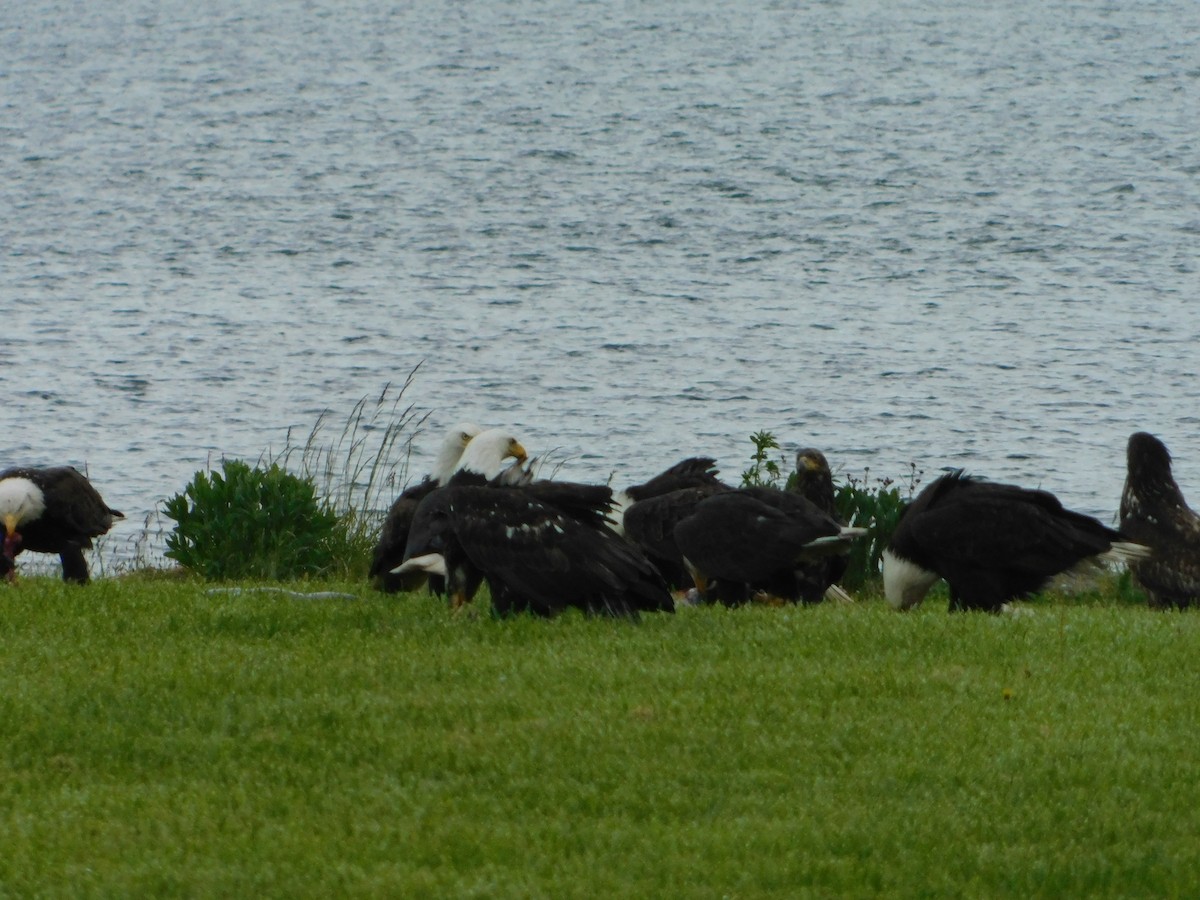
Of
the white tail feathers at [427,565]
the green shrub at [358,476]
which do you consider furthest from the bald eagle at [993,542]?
the green shrub at [358,476]

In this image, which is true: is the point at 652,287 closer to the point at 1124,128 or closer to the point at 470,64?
the point at 1124,128

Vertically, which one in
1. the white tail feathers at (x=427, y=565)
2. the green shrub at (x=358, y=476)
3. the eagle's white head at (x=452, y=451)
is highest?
the eagle's white head at (x=452, y=451)

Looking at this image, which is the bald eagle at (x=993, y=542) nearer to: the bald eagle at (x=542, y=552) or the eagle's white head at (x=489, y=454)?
the bald eagle at (x=542, y=552)

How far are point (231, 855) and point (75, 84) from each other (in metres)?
59.4

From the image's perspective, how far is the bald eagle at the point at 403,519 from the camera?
40.6ft

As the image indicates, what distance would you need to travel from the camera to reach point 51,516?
1264 cm

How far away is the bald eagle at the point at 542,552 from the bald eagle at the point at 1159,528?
15.1 ft

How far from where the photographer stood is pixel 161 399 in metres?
27.0

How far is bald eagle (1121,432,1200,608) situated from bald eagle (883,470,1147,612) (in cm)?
102

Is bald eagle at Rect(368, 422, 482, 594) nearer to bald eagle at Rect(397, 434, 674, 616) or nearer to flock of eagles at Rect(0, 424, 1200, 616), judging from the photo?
flock of eagles at Rect(0, 424, 1200, 616)

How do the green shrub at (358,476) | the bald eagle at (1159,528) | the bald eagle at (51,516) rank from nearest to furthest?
the bald eagle at (51,516)
the bald eagle at (1159,528)
the green shrub at (358,476)

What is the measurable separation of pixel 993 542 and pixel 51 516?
6664 mm

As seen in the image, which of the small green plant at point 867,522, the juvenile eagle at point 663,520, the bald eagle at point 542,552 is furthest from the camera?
the small green plant at point 867,522

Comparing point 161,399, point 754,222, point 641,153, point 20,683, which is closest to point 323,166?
point 641,153
